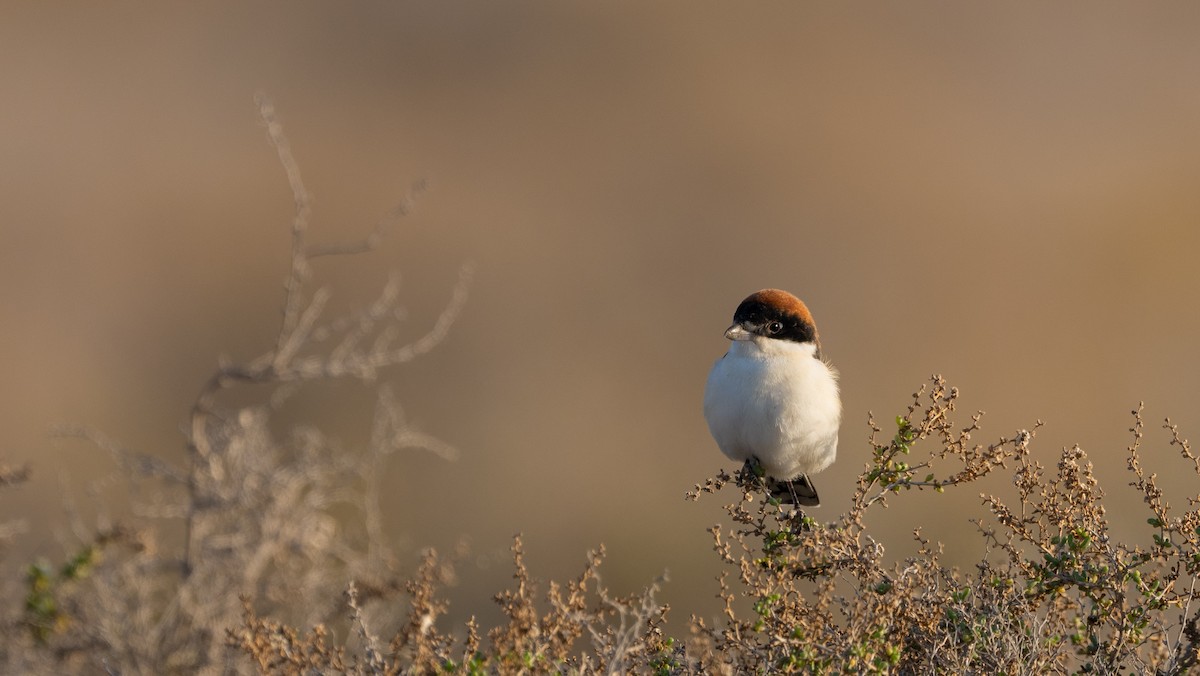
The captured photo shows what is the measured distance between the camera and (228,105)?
30.0 metres

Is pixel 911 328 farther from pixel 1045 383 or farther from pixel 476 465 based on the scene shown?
pixel 476 465

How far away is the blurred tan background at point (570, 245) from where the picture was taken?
18.7 m

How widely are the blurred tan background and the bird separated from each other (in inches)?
276

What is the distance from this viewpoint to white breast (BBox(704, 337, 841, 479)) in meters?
5.39

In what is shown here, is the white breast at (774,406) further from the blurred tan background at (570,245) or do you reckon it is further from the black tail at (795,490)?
the blurred tan background at (570,245)

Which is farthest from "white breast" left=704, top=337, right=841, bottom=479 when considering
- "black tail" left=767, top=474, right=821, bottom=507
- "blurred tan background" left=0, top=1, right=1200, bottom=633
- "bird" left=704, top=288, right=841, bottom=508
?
"blurred tan background" left=0, top=1, right=1200, bottom=633

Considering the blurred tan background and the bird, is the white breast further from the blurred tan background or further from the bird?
the blurred tan background

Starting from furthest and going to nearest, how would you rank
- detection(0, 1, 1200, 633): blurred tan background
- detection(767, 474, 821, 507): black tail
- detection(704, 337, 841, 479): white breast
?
detection(0, 1, 1200, 633): blurred tan background < detection(767, 474, 821, 507): black tail < detection(704, 337, 841, 479): white breast

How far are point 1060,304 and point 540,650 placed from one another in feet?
66.2

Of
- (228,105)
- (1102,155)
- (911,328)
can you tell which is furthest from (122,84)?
(1102,155)

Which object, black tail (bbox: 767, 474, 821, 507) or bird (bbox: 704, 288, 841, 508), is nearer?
bird (bbox: 704, 288, 841, 508)

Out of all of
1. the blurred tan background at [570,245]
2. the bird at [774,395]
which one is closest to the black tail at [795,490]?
the bird at [774,395]

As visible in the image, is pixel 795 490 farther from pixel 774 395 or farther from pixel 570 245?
pixel 570 245

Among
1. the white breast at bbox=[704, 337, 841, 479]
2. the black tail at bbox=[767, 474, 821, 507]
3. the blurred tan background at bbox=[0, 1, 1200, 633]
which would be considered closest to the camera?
the white breast at bbox=[704, 337, 841, 479]
